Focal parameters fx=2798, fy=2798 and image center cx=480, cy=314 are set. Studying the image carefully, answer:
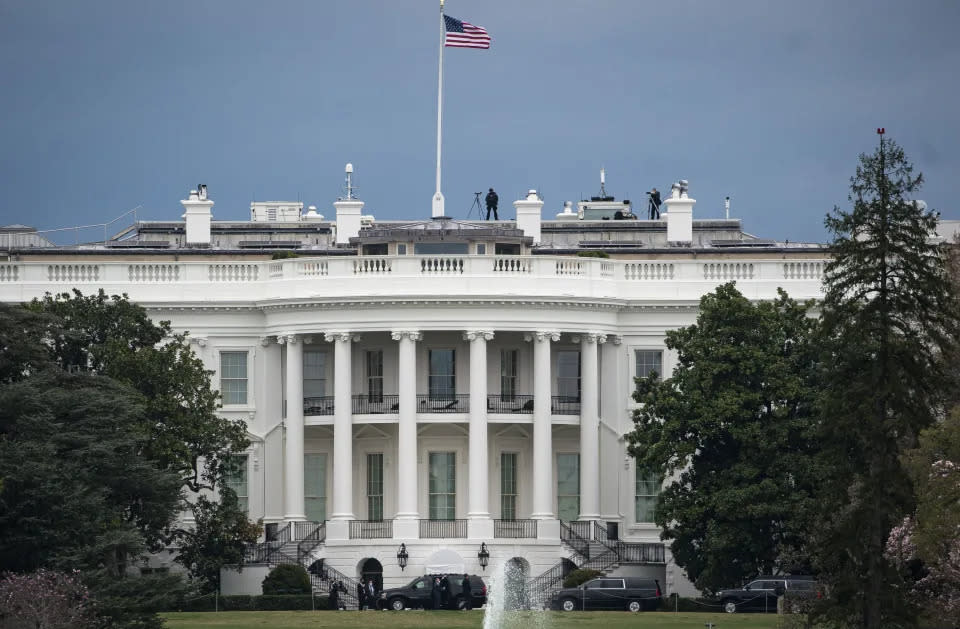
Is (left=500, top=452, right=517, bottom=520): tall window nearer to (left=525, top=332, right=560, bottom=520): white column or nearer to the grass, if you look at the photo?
(left=525, top=332, right=560, bottom=520): white column

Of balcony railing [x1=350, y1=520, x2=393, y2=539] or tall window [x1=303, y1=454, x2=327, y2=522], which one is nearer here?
balcony railing [x1=350, y1=520, x2=393, y2=539]

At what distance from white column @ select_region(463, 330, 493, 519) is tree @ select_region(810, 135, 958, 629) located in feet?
93.6

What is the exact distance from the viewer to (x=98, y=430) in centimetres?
7750

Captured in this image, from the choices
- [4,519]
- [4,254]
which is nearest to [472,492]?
[4,254]

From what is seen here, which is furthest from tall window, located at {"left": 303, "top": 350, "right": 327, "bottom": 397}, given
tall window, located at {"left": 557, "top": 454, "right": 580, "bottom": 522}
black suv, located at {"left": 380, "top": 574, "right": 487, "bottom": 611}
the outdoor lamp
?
black suv, located at {"left": 380, "top": 574, "right": 487, "bottom": 611}

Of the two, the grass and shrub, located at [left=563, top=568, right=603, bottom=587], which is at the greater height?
shrub, located at [left=563, top=568, right=603, bottom=587]

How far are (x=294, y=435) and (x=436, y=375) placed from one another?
5759 millimetres

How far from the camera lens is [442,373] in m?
102

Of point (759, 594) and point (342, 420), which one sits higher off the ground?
point (342, 420)

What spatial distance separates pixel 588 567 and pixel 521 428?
762 cm

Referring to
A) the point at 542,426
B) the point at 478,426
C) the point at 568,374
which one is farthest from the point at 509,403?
the point at 478,426

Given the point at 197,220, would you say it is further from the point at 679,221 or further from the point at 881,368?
the point at 881,368

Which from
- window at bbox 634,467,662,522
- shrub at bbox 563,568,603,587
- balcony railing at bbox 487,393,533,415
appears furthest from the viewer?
balcony railing at bbox 487,393,533,415

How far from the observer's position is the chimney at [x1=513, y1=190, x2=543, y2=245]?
110562 millimetres
